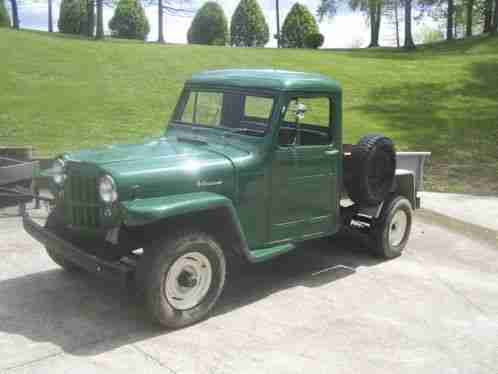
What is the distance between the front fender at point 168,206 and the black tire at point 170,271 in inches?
8.9

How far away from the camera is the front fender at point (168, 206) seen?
13.5ft

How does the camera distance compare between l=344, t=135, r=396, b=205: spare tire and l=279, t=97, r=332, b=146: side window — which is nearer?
→ l=279, t=97, r=332, b=146: side window

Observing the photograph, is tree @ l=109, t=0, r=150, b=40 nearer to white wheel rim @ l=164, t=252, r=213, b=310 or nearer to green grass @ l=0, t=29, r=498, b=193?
green grass @ l=0, t=29, r=498, b=193

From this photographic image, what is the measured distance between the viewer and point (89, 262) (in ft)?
14.2

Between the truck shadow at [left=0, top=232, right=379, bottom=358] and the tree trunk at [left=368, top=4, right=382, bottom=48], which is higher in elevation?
the tree trunk at [left=368, top=4, right=382, bottom=48]

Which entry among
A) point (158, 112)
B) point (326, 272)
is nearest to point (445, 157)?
point (158, 112)

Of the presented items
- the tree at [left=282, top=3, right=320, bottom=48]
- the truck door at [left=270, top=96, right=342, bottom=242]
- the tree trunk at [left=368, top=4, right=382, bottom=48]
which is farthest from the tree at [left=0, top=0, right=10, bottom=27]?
the truck door at [left=270, top=96, right=342, bottom=242]

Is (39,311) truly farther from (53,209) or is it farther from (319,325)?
(319,325)

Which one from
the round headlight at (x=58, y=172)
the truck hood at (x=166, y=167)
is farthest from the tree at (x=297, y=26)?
the round headlight at (x=58, y=172)

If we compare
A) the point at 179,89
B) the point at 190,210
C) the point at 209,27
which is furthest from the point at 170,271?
the point at 209,27

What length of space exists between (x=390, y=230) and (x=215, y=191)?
2561 millimetres

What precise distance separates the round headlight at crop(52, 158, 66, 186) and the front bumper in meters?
0.42

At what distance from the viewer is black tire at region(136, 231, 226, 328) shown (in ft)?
13.9

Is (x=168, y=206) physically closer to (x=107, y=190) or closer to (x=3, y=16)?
(x=107, y=190)
